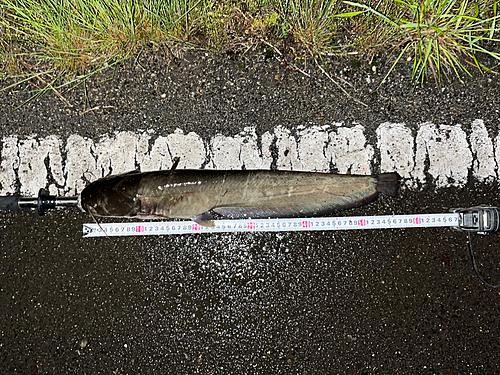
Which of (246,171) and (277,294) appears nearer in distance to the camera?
(246,171)

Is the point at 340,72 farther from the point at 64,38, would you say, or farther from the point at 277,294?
the point at 64,38

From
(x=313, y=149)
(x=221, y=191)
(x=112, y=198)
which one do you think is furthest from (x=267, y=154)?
(x=112, y=198)

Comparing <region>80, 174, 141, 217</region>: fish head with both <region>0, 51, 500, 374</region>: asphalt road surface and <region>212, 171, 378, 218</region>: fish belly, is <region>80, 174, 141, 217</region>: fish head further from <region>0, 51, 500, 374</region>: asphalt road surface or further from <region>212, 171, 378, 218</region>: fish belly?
<region>212, 171, 378, 218</region>: fish belly

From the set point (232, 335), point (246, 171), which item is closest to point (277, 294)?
point (232, 335)

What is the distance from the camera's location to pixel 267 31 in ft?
9.18

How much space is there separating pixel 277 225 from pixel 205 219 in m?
0.61

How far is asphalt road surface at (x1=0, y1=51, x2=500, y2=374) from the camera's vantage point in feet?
8.89

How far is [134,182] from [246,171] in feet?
2.90

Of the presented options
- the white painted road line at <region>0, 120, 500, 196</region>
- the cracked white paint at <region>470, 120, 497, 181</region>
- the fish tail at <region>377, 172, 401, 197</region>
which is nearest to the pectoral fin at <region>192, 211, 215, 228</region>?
the white painted road line at <region>0, 120, 500, 196</region>

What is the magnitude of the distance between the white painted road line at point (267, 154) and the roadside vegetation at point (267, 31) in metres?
0.56

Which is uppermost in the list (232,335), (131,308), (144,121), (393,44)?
(393,44)

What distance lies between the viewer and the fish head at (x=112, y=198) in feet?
8.25

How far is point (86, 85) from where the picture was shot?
2.89 metres

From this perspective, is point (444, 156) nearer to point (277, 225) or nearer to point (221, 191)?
point (277, 225)
